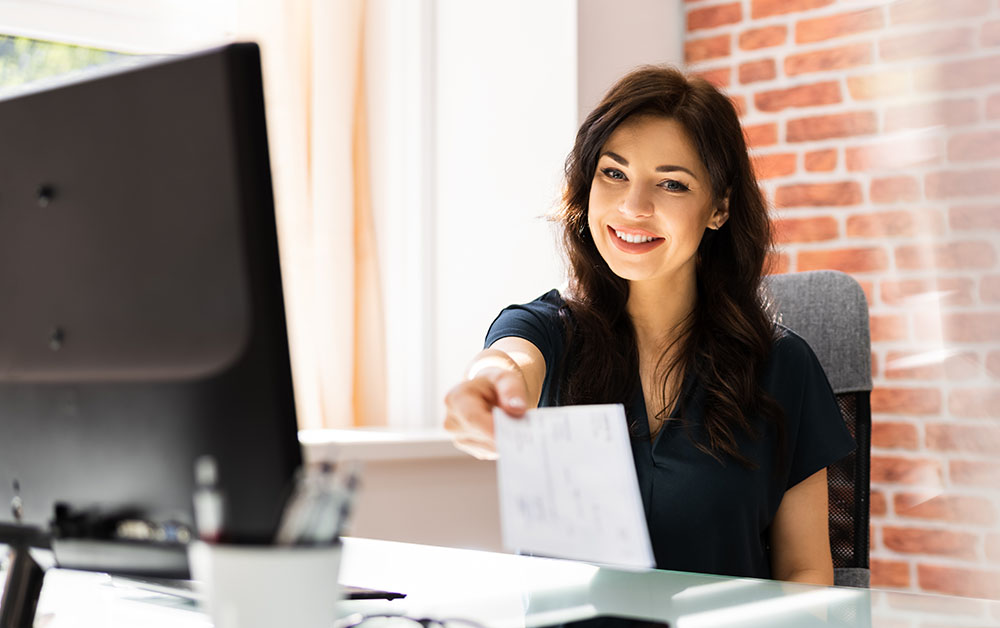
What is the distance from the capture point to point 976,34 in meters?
2.34

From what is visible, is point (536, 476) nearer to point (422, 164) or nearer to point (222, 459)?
point (222, 459)

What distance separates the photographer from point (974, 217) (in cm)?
234

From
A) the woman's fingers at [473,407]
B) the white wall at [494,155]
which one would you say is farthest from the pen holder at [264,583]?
the white wall at [494,155]

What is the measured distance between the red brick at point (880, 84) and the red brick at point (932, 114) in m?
0.04

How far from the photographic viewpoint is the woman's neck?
1.71 m

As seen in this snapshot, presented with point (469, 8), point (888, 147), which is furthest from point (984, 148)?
point (469, 8)

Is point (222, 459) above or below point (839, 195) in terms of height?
below

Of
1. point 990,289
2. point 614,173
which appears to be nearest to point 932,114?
point 990,289

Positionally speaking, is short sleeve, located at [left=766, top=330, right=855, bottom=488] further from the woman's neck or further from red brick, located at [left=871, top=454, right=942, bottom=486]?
red brick, located at [left=871, top=454, right=942, bottom=486]

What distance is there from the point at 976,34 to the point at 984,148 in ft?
0.85

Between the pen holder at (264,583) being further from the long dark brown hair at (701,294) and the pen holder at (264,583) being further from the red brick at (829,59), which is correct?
the red brick at (829,59)

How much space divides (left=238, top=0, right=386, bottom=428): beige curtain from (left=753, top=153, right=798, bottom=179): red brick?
3.36ft

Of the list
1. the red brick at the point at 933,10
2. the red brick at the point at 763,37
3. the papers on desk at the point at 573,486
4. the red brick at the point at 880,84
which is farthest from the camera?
the red brick at the point at 763,37

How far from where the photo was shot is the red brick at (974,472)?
2.31m
